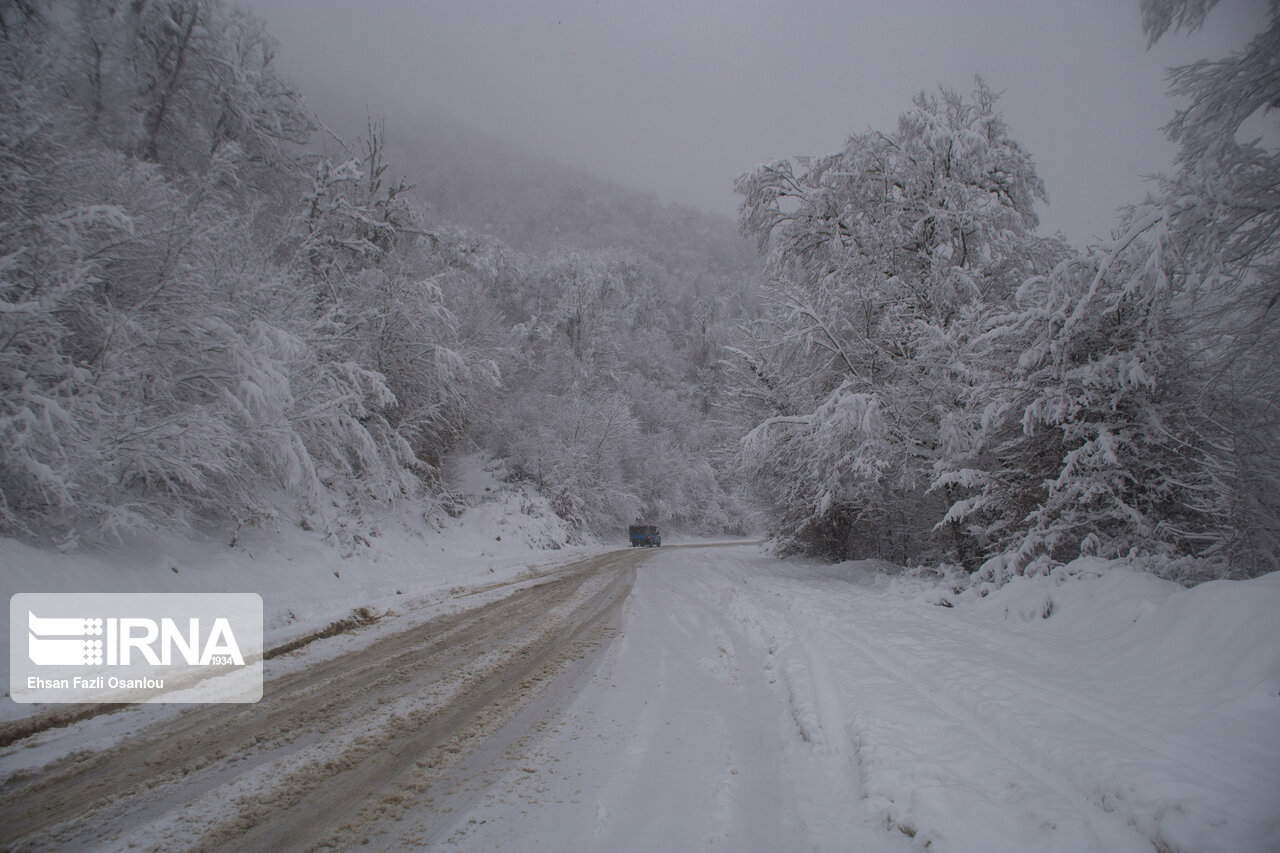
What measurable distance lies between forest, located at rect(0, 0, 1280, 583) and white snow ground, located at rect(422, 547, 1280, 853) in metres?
2.25

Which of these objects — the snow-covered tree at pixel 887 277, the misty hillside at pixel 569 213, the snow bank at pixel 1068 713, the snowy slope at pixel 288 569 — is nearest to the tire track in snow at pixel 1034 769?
the snow bank at pixel 1068 713

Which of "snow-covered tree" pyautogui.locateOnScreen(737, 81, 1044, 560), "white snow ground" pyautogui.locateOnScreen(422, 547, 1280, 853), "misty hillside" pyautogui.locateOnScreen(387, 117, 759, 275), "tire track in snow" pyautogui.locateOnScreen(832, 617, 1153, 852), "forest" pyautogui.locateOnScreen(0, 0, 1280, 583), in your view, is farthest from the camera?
"misty hillside" pyautogui.locateOnScreen(387, 117, 759, 275)

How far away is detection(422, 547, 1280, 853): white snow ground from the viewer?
239 cm

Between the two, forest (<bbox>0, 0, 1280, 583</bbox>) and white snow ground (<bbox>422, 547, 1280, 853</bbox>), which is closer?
white snow ground (<bbox>422, 547, 1280, 853</bbox>)

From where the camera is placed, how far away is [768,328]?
1452 cm

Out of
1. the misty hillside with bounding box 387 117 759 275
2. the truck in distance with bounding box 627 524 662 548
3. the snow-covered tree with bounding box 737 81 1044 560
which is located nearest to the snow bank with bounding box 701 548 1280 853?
the snow-covered tree with bounding box 737 81 1044 560

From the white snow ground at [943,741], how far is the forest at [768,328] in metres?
2.25

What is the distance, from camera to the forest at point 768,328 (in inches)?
224

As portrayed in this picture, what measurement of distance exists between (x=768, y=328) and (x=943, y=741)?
12.3 meters

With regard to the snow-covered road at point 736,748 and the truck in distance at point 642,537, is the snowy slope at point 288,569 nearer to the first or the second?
the snow-covered road at point 736,748

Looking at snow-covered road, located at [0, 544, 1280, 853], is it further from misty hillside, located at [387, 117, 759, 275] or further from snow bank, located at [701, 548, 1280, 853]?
misty hillside, located at [387, 117, 759, 275]

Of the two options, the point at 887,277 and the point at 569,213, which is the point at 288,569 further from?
the point at 569,213

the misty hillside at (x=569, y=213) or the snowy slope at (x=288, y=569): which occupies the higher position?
the misty hillside at (x=569, y=213)

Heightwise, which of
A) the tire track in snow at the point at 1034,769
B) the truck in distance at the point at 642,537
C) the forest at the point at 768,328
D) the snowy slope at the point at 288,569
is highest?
the forest at the point at 768,328
